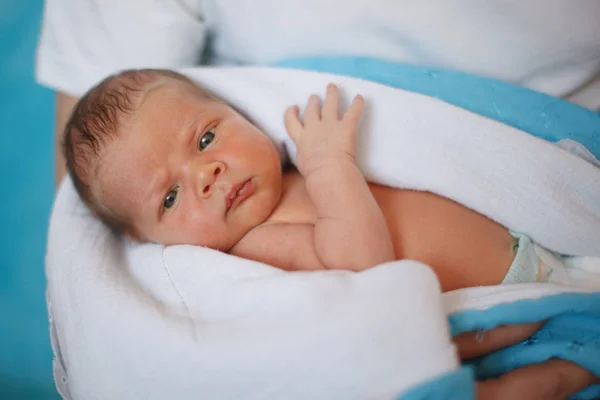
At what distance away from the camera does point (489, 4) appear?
822 mm

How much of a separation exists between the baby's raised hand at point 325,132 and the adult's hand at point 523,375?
12.9 inches

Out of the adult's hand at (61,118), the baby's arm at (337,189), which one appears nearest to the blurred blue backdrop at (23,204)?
the adult's hand at (61,118)

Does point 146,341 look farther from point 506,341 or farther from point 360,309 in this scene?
point 506,341

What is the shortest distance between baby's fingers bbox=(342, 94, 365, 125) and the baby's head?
0.46 feet

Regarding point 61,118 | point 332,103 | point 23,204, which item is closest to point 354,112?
point 332,103

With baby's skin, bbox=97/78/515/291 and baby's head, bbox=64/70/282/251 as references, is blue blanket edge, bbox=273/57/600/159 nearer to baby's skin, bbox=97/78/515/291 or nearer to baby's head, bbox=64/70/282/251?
baby's skin, bbox=97/78/515/291

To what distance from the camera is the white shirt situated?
0.82 meters

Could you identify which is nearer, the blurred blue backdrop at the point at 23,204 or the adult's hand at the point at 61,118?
the adult's hand at the point at 61,118

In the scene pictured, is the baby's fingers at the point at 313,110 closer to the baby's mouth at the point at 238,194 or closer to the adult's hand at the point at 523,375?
the baby's mouth at the point at 238,194

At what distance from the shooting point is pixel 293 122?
0.85 m

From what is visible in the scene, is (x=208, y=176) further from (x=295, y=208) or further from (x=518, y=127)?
(x=518, y=127)

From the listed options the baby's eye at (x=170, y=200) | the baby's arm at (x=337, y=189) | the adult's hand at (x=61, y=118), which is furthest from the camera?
the adult's hand at (x=61, y=118)

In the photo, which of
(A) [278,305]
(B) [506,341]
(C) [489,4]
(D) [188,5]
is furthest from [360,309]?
(D) [188,5]

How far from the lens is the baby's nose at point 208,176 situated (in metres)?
0.77
